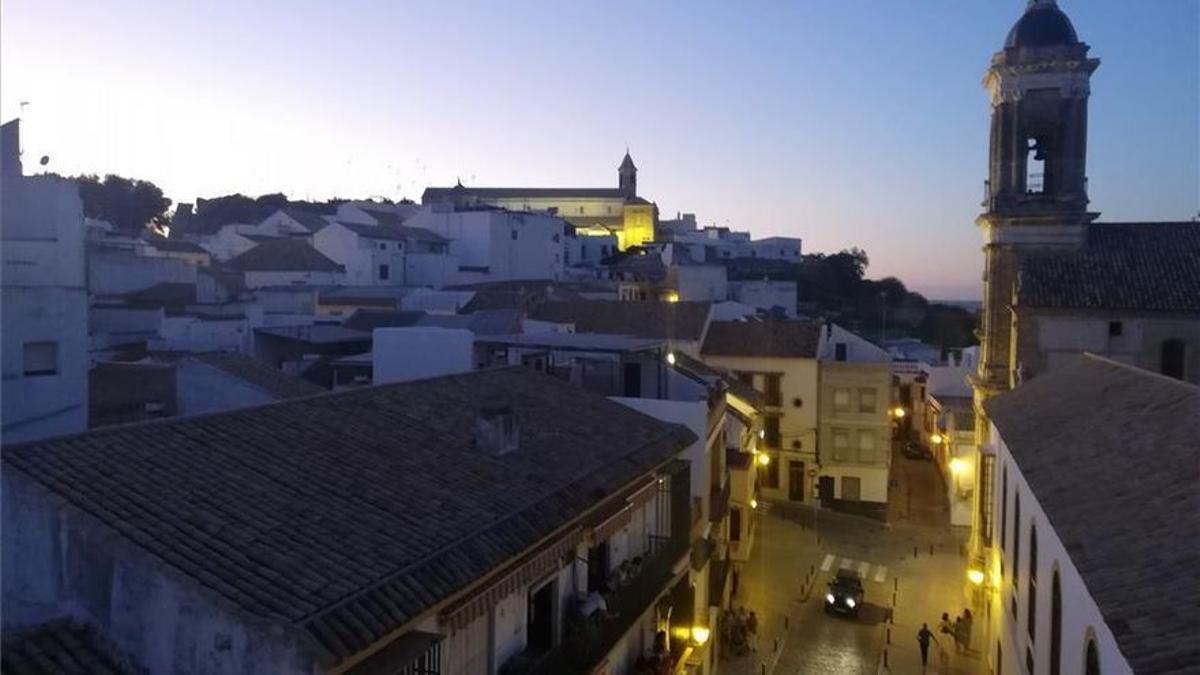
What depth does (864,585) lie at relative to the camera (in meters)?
29.0

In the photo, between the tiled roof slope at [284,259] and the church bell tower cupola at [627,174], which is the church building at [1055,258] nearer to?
the tiled roof slope at [284,259]

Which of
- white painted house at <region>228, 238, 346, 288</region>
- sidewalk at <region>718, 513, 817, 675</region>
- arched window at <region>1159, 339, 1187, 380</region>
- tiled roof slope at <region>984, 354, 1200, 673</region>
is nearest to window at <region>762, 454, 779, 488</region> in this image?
sidewalk at <region>718, 513, 817, 675</region>

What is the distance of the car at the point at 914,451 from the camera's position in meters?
49.2

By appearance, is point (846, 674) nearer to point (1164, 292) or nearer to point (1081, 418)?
point (1081, 418)

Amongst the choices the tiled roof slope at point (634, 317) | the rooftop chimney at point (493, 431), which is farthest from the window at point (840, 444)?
the rooftop chimney at point (493, 431)

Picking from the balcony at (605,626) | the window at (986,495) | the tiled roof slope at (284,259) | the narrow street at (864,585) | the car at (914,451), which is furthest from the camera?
the tiled roof slope at (284,259)

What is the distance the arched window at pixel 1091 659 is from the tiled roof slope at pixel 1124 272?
18.8m

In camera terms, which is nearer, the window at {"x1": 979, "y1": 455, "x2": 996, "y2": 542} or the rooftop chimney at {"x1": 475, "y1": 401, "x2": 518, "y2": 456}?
the rooftop chimney at {"x1": 475, "y1": 401, "x2": 518, "y2": 456}

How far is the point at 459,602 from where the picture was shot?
936 cm

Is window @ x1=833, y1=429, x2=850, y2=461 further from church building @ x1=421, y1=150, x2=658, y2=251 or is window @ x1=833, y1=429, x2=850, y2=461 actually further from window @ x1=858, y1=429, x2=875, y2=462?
church building @ x1=421, y1=150, x2=658, y2=251

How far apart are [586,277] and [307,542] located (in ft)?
228

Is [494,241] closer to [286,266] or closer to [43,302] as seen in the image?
[286,266]

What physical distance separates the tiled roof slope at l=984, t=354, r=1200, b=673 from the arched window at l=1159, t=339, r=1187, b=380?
11400 millimetres

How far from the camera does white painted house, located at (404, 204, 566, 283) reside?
68562 mm
